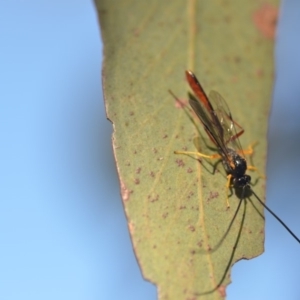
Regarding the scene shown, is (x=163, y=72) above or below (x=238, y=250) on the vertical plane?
above

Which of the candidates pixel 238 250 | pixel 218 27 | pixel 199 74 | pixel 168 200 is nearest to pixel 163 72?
pixel 199 74

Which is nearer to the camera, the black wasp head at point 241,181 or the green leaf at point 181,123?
the green leaf at point 181,123

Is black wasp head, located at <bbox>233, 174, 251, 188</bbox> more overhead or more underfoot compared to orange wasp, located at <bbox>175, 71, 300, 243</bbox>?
more underfoot

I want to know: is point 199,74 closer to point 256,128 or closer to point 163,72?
point 163,72

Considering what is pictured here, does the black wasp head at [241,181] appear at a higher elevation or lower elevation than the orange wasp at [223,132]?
lower

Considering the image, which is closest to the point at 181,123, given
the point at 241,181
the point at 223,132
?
the point at 241,181
